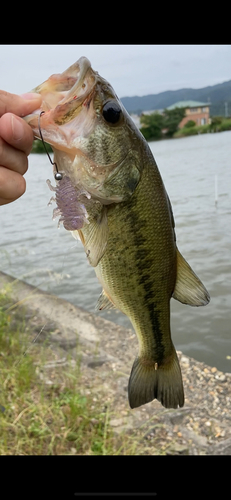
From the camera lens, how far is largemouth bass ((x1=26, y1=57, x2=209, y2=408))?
104 centimetres

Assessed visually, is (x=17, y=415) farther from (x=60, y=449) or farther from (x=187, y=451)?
(x=187, y=451)

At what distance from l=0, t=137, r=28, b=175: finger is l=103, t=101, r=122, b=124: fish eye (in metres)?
0.28

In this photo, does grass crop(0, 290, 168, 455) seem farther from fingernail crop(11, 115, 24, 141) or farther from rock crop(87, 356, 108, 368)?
fingernail crop(11, 115, 24, 141)

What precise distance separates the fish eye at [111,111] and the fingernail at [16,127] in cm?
23

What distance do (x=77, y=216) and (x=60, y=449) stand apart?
7.63ft

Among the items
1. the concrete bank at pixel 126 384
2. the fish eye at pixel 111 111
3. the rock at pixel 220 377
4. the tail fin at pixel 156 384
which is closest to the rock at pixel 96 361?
the concrete bank at pixel 126 384

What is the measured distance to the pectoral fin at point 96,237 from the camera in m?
1.13

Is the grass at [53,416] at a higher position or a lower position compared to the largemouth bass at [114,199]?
lower

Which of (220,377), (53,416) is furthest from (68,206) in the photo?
(220,377)

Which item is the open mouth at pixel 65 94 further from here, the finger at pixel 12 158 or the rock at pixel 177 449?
the rock at pixel 177 449

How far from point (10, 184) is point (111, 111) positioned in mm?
369

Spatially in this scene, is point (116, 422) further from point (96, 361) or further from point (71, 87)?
point (71, 87)

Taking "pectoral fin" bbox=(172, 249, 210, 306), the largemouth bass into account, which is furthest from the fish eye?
"pectoral fin" bbox=(172, 249, 210, 306)
